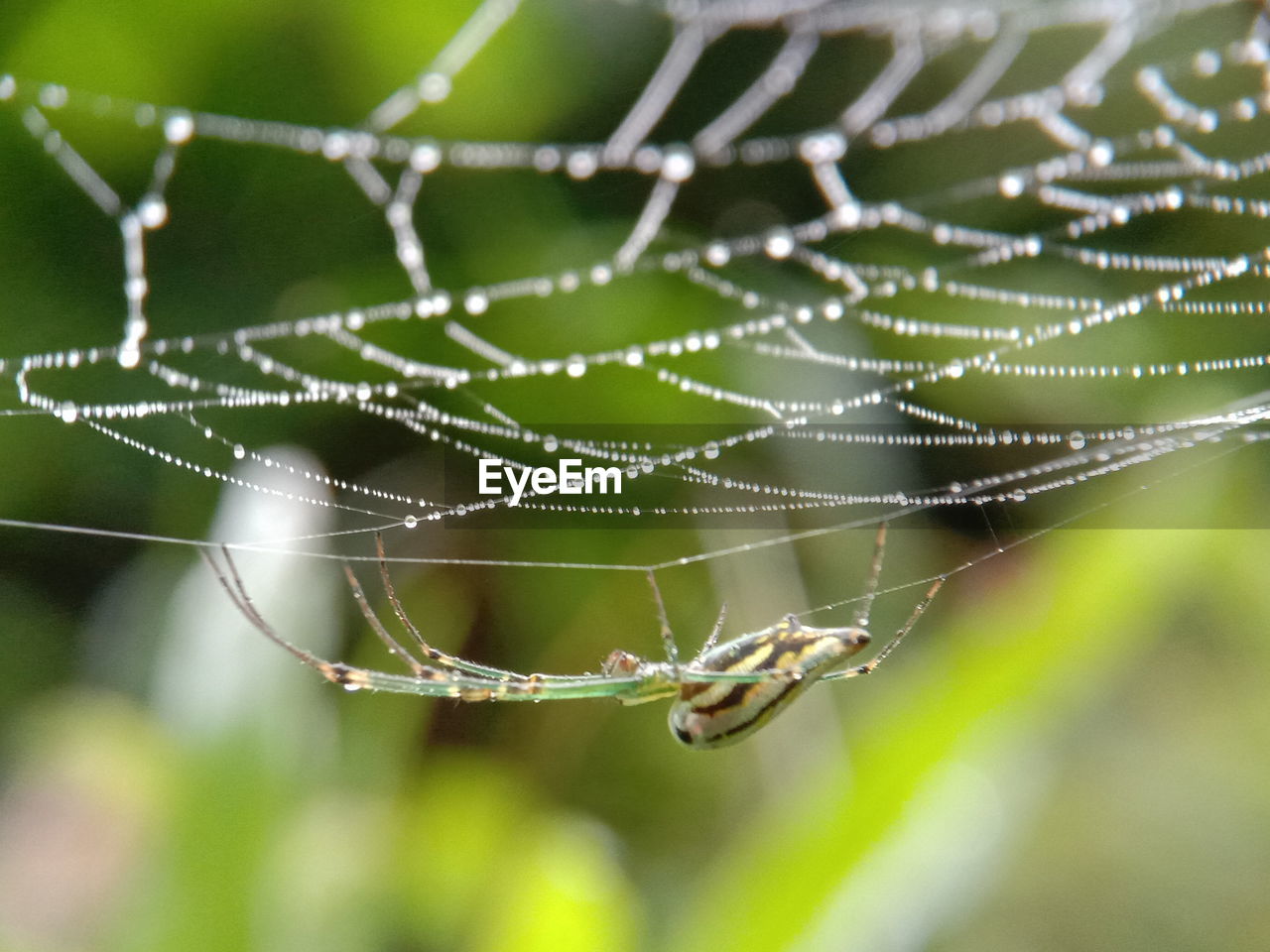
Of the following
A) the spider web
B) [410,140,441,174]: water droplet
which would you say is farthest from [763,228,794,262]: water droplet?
[410,140,441,174]: water droplet

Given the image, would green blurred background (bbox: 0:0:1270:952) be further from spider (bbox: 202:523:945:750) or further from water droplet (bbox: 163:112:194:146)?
spider (bbox: 202:523:945:750)

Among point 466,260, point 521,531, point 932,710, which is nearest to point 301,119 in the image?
point 466,260

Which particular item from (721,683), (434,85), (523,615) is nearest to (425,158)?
(434,85)

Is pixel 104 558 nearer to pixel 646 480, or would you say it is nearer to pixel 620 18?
pixel 646 480

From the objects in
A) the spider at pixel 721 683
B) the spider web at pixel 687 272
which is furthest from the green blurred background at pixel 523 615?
the spider at pixel 721 683

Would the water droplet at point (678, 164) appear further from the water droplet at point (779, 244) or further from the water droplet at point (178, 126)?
the water droplet at point (178, 126)

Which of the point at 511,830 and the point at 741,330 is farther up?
the point at 741,330

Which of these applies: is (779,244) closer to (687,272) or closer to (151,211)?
(687,272)
